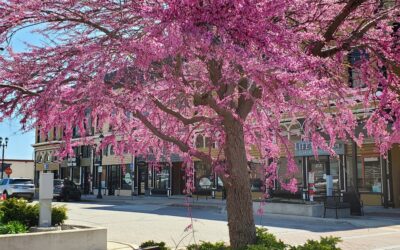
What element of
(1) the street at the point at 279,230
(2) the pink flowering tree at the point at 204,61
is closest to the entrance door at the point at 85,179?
(1) the street at the point at 279,230

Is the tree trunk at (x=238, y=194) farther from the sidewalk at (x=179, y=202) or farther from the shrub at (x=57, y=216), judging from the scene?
the sidewalk at (x=179, y=202)

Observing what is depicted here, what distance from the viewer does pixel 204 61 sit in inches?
255

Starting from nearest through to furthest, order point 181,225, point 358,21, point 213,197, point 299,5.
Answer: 1. point 299,5
2. point 358,21
3. point 181,225
4. point 213,197

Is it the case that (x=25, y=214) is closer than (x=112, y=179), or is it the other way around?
(x=25, y=214)

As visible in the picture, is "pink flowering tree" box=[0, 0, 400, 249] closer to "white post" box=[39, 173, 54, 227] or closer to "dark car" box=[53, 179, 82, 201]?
"white post" box=[39, 173, 54, 227]

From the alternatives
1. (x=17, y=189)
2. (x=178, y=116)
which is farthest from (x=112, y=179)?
(x=178, y=116)

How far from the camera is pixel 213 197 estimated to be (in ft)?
111

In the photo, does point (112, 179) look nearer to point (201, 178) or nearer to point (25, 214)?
point (201, 178)

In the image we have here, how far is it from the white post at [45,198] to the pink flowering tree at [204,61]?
3.03 m

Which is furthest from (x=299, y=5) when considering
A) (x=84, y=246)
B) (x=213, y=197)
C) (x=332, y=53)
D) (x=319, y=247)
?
(x=213, y=197)

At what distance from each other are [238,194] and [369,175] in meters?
20.5

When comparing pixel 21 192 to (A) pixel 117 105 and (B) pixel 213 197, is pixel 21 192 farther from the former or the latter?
(A) pixel 117 105

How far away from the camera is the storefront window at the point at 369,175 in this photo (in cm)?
2505

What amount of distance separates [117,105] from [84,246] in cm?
441
